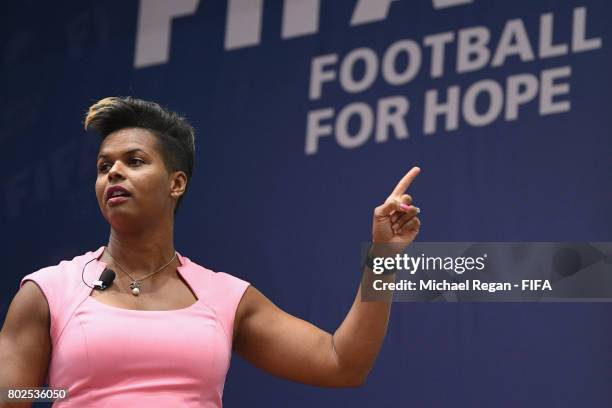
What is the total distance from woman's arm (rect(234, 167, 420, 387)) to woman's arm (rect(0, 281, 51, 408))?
0.43 m

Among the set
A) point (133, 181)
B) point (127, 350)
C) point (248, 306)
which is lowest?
point (127, 350)

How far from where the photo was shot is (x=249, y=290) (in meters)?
2.39

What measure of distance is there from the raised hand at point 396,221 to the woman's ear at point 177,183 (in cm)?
50

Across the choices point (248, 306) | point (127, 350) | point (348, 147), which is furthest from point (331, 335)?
point (348, 147)

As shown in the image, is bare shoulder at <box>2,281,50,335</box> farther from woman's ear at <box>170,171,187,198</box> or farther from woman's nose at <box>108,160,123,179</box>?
woman's ear at <box>170,171,187,198</box>

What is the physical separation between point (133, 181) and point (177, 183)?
16cm

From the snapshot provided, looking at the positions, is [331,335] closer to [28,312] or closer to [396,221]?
[396,221]

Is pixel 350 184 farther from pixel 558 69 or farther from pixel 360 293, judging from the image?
pixel 360 293

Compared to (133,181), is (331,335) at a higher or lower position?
lower

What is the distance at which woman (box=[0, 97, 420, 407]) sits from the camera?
2.10m

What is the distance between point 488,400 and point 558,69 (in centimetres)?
116

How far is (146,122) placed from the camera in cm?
240
